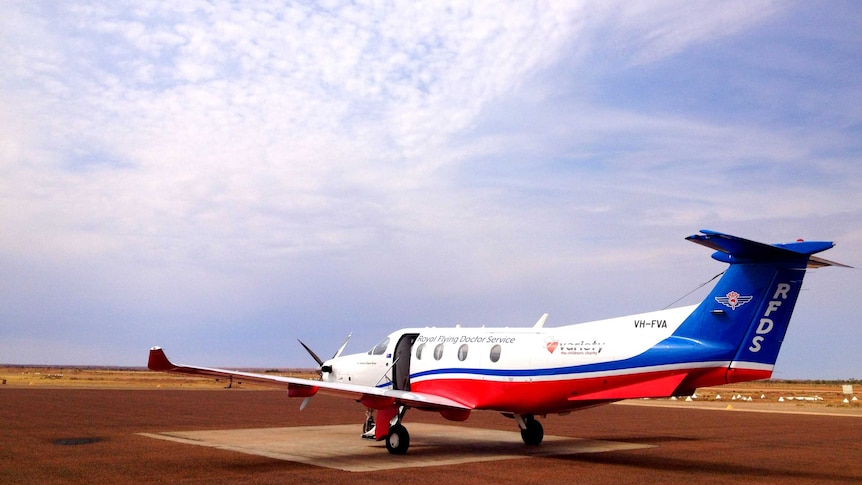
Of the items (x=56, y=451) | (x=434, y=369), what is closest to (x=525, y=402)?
(x=434, y=369)

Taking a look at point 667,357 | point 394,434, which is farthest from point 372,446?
point 667,357

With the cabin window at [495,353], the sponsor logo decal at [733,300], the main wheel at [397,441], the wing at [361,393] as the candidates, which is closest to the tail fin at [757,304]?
the sponsor logo decal at [733,300]

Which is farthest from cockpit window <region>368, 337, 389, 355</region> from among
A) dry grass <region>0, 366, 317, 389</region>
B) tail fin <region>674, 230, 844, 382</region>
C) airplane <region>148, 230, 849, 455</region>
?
dry grass <region>0, 366, 317, 389</region>

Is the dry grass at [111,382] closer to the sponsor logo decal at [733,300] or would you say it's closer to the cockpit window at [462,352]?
the cockpit window at [462,352]

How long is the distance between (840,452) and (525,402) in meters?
8.85

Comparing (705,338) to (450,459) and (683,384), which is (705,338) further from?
(450,459)

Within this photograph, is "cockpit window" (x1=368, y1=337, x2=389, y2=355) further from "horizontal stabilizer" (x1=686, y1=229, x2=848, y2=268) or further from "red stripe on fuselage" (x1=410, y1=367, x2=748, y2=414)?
"horizontal stabilizer" (x1=686, y1=229, x2=848, y2=268)

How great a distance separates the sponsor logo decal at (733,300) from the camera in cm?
1398

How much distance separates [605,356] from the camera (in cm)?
1499

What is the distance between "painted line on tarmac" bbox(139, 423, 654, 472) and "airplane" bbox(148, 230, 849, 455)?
82 cm

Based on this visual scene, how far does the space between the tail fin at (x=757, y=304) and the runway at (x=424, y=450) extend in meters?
2.30

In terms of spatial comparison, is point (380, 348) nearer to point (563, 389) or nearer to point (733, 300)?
point (563, 389)

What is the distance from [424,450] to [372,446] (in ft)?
4.81

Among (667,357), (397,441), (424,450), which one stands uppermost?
(667,357)
